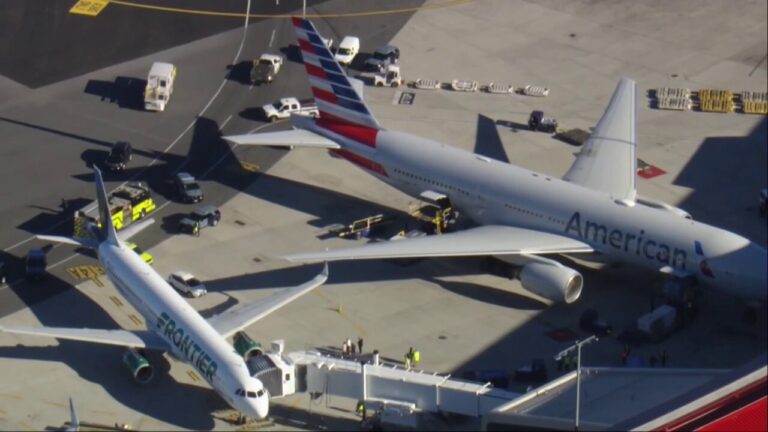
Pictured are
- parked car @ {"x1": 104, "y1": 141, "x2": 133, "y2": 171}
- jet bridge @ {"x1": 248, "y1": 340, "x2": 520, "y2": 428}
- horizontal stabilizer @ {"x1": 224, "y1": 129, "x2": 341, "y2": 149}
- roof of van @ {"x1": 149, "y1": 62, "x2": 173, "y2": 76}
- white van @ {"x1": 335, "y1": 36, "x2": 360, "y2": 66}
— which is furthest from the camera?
white van @ {"x1": 335, "y1": 36, "x2": 360, "y2": 66}

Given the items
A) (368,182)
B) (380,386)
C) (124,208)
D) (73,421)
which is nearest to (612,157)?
(368,182)

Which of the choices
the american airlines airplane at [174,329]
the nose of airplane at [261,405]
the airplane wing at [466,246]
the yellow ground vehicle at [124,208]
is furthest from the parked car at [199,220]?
the nose of airplane at [261,405]

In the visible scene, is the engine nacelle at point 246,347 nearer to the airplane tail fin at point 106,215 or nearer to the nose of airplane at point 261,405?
the nose of airplane at point 261,405

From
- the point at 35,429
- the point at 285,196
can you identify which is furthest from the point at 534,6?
the point at 35,429

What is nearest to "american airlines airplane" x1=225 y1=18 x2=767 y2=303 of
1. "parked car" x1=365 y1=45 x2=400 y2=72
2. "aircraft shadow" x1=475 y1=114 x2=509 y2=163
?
"aircraft shadow" x1=475 y1=114 x2=509 y2=163

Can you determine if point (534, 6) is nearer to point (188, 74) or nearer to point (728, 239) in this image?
point (188, 74)

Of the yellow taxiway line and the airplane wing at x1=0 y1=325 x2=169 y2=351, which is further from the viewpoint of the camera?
the yellow taxiway line

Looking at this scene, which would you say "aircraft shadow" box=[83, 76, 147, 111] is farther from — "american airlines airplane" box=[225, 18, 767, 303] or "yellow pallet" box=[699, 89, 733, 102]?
"yellow pallet" box=[699, 89, 733, 102]
